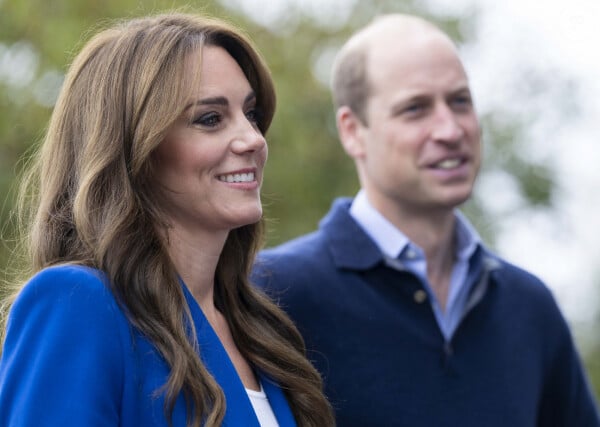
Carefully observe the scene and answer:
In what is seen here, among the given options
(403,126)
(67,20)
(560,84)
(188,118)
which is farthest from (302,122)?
(188,118)

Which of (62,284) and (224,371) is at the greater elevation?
(62,284)

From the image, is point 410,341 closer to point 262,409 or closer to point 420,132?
point 420,132

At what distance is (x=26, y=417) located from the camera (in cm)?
228

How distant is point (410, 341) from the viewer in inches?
135

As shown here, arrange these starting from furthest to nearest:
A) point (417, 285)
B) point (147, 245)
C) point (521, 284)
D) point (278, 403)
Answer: point (521, 284), point (417, 285), point (278, 403), point (147, 245)

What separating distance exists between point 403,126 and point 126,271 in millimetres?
1442

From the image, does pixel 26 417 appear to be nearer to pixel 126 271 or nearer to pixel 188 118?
pixel 126 271

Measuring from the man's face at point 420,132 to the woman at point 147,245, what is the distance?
878mm

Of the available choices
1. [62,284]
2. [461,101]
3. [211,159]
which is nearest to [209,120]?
[211,159]

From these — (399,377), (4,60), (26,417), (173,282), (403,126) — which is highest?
(4,60)

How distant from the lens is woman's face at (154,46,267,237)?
262 centimetres

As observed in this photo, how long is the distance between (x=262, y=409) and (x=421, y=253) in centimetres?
107

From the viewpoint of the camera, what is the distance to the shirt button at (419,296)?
11.5 feet

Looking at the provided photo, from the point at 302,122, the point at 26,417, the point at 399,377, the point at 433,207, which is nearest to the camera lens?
the point at 26,417
